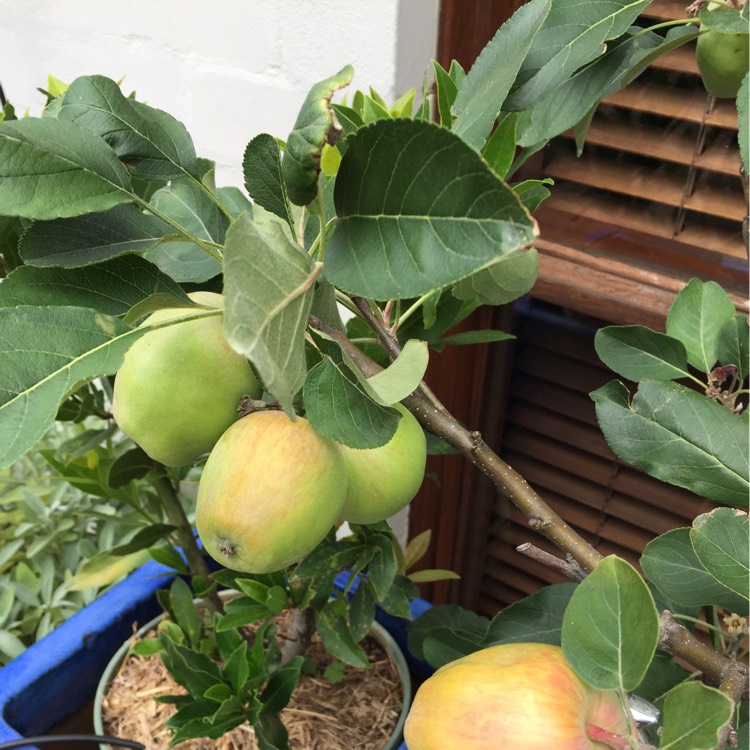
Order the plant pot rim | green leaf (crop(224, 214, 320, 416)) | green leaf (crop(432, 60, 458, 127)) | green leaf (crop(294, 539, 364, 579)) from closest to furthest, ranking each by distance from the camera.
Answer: green leaf (crop(224, 214, 320, 416)) → green leaf (crop(432, 60, 458, 127)) → green leaf (crop(294, 539, 364, 579)) → the plant pot rim

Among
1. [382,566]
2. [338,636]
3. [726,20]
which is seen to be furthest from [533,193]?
[338,636]

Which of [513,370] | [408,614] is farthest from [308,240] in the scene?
[513,370]

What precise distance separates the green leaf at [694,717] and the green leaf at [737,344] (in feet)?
1.13

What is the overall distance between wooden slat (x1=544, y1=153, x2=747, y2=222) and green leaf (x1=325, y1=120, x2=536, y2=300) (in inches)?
29.2

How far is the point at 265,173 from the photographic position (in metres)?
0.46

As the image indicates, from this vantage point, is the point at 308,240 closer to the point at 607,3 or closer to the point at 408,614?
the point at 607,3

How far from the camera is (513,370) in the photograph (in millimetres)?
1252

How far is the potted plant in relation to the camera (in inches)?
12.6

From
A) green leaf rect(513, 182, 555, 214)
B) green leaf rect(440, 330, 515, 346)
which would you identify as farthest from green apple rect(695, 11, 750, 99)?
green leaf rect(440, 330, 515, 346)

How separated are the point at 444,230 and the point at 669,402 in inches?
10.4

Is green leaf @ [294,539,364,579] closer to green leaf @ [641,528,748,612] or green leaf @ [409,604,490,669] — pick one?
green leaf @ [409,604,490,669]

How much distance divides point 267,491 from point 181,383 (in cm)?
8

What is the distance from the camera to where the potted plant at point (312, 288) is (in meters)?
0.32

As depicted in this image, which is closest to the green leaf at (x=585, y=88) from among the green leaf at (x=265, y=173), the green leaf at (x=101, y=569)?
the green leaf at (x=265, y=173)
